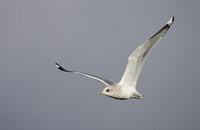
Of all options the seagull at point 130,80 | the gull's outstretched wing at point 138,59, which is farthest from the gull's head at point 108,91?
the gull's outstretched wing at point 138,59

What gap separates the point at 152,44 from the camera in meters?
11.5

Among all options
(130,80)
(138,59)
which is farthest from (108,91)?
(138,59)

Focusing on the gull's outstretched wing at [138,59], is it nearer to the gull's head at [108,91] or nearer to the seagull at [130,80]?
the seagull at [130,80]

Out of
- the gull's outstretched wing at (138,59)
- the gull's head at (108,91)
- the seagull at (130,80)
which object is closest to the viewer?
the gull's outstretched wing at (138,59)

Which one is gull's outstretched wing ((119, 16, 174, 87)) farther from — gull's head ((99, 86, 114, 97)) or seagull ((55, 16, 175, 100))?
gull's head ((99, 86, 114, 97))

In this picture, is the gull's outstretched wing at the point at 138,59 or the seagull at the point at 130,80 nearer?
the gull's outstretched wing at the point at 138,59

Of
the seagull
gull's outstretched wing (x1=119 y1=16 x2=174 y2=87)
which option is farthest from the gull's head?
gull's outstretched wing (x1=119 y1=16 x2=174 y2=87)

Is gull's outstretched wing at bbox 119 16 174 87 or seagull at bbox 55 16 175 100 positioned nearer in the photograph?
gull's outstretched wing at bbox 119 16 174 87

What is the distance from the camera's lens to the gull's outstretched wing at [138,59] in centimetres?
1129

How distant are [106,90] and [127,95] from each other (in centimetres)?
74

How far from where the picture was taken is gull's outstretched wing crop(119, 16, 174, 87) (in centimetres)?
1129

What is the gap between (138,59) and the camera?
1203cm

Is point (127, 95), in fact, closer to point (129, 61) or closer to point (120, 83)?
point (120, 83)

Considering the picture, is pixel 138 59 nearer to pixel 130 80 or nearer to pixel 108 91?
pixel 130 80
